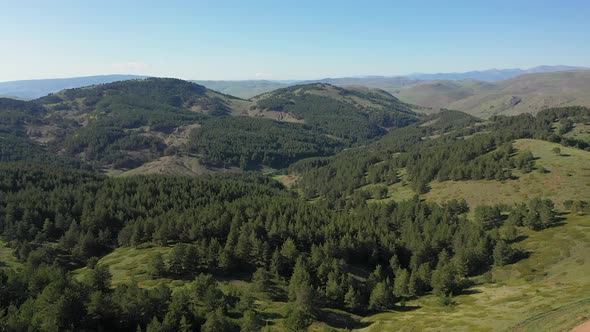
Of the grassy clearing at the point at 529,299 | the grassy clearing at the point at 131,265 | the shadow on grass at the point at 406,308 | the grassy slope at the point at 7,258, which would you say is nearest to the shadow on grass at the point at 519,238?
the grassy clearing at the point at 529,299

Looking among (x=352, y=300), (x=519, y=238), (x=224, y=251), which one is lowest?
(x=352, y=300)

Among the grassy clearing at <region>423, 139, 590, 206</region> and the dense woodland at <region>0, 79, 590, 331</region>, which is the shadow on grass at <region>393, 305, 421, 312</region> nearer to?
the dense woodland at <region>0, 79, 590, 331</region>

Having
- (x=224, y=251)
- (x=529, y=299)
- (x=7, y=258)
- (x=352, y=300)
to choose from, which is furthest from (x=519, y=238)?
(x=7, y=258)

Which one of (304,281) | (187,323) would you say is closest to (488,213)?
(304,281)

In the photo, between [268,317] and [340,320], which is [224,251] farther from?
[340,320]

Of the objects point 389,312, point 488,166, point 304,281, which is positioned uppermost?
point 488,166

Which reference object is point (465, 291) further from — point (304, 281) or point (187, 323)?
point (187, 323)

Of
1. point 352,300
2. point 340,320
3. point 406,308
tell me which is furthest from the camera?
point 406,308
